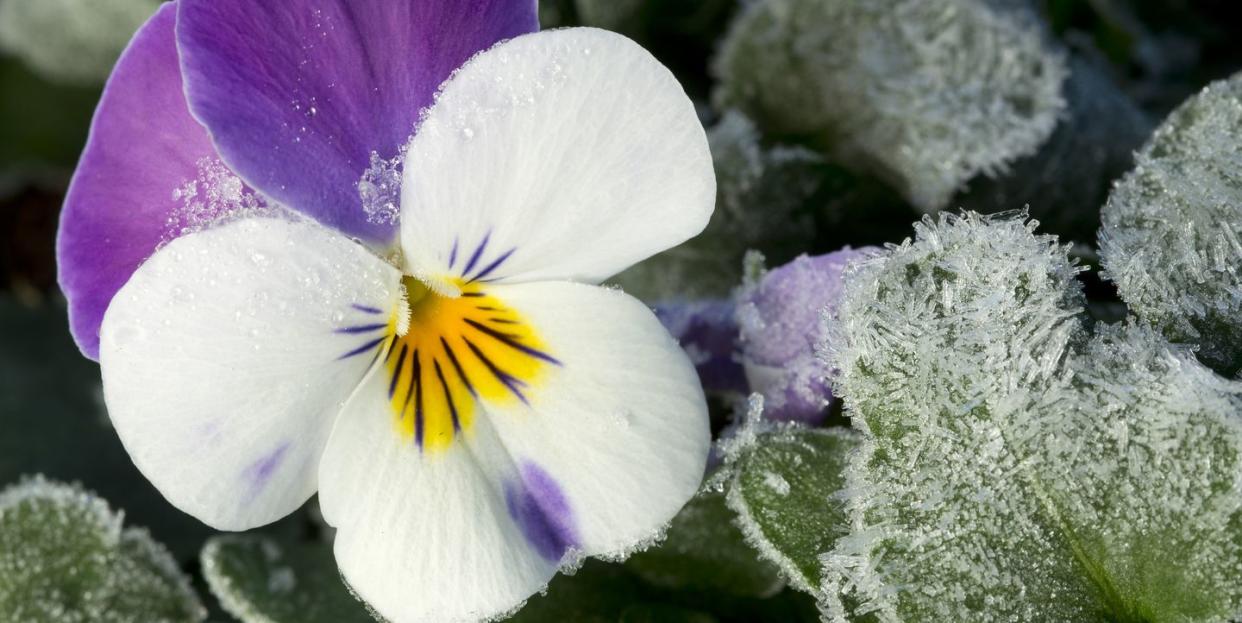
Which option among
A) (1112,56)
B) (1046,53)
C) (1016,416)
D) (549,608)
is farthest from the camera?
(1112,56)

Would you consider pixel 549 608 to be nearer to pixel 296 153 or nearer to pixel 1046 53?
pixel 296 153

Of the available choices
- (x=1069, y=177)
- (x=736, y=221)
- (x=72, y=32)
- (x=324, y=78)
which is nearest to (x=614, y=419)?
(x=324, y=78)

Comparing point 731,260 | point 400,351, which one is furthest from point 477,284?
point 731,260

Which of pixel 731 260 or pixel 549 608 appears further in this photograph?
pixel 731 260

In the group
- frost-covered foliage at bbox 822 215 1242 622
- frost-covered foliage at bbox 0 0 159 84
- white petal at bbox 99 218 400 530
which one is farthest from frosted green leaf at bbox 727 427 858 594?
frost-covered foliage at bbox 0 0 159 84

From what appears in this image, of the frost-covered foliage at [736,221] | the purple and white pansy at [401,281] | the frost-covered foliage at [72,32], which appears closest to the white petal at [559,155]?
the purple and white pansy at [401,281]

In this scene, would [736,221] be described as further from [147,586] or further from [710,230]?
[147,586]

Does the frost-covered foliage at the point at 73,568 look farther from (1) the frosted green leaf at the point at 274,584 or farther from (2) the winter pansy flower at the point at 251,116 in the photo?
(2) the winter pansy flower at the point at 251,116
